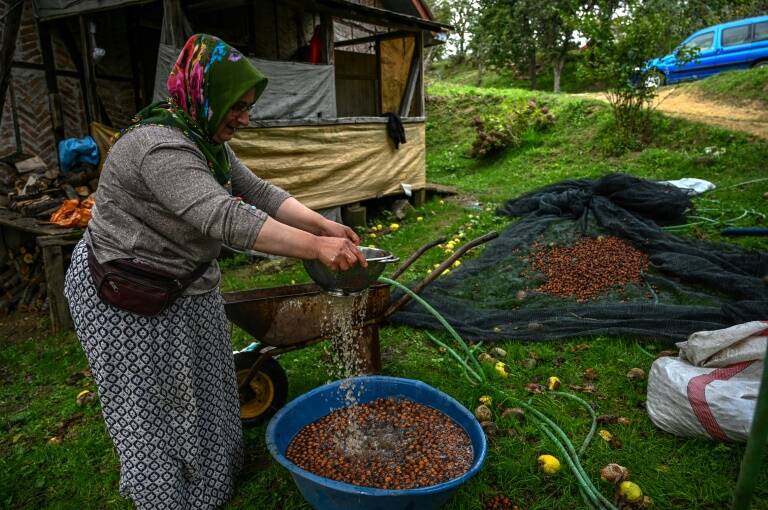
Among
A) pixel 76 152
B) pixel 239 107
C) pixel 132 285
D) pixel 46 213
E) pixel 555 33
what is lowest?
pixel 46 213

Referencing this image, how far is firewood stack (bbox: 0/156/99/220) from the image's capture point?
16.9ft

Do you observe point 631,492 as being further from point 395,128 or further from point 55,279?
point 395,128

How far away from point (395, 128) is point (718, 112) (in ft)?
25.7

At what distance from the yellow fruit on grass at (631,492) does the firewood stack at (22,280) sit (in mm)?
5484

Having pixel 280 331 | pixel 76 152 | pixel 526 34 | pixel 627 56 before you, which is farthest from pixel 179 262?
pixel 526 34

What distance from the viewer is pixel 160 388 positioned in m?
1.98

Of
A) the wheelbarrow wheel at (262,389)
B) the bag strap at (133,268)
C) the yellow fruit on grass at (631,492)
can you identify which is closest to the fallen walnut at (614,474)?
the yellow fruit on grass at (631,492)

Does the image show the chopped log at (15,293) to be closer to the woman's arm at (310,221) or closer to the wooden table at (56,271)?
the wooden table at (56,271)

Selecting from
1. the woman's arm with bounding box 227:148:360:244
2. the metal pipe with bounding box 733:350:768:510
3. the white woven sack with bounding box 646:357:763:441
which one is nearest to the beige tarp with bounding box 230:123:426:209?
the woman's arm with bounding box 227:148:360:244

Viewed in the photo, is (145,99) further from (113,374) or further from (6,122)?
(113,374)

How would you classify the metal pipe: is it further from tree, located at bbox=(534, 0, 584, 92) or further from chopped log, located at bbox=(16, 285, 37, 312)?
tree, located at bbox=(534, 0, 584, 92)

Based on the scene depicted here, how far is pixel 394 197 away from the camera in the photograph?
876 centimetres

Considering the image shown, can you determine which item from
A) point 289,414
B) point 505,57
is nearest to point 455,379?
point 289,414

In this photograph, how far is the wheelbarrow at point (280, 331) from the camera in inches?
99.3
